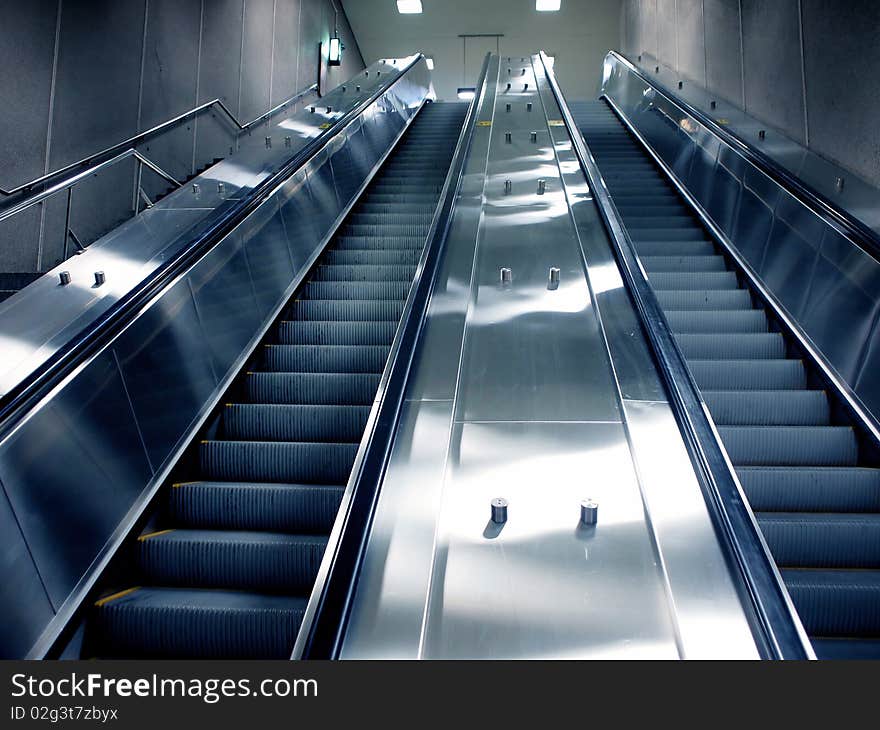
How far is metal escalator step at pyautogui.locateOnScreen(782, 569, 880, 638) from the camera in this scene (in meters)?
2.56

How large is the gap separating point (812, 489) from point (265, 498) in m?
2.48

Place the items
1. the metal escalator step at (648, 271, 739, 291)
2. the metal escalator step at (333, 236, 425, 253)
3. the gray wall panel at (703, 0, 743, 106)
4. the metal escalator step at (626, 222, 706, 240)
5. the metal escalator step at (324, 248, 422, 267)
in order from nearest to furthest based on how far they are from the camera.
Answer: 1. the metal escalator step at (648, 271, 739, 291)
2. the metal escalator step at (324, 248, 422, 267)
3. the metal escalator step at (333, 236, 425, 253)
4. the metal escalator step at (626, 222, 706, 240)
5. the gray wall panel at (703, 0, 743, 106)

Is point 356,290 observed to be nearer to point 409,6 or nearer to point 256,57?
point 256,57

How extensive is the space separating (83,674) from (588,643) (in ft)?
4.13

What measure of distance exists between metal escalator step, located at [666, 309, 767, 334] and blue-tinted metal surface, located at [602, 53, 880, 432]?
0.18 metres

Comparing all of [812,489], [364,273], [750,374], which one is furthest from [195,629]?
[364,273]

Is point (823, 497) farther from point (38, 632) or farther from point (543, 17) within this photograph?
point (543, 17)

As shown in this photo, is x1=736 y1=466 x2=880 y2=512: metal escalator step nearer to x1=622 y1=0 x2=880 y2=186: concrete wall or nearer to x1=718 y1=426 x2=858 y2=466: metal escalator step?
x1=718 y1=426 x2=858 y2=466: metal escalator step

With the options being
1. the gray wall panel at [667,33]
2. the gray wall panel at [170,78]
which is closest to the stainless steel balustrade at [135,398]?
the gray wall panel at [170,78]

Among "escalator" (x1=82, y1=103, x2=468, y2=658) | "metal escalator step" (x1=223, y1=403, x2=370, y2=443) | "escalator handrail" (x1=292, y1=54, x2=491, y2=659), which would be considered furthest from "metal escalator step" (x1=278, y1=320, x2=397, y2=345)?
"escalator handrail" (x1=292, y1=54, x2=491, y2=659)

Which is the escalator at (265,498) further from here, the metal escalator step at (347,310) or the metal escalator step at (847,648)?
the metal escalator step at (847,648)

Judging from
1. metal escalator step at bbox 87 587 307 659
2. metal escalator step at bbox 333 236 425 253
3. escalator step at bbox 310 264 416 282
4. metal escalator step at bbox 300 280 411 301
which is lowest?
metal escalator step at bbox 87 587 307 659

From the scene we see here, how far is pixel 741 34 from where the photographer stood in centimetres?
770

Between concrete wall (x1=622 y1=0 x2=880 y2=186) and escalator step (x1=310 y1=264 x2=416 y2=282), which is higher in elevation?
concrete wall (x1=622 y1=0 x2=880 y2=186)
